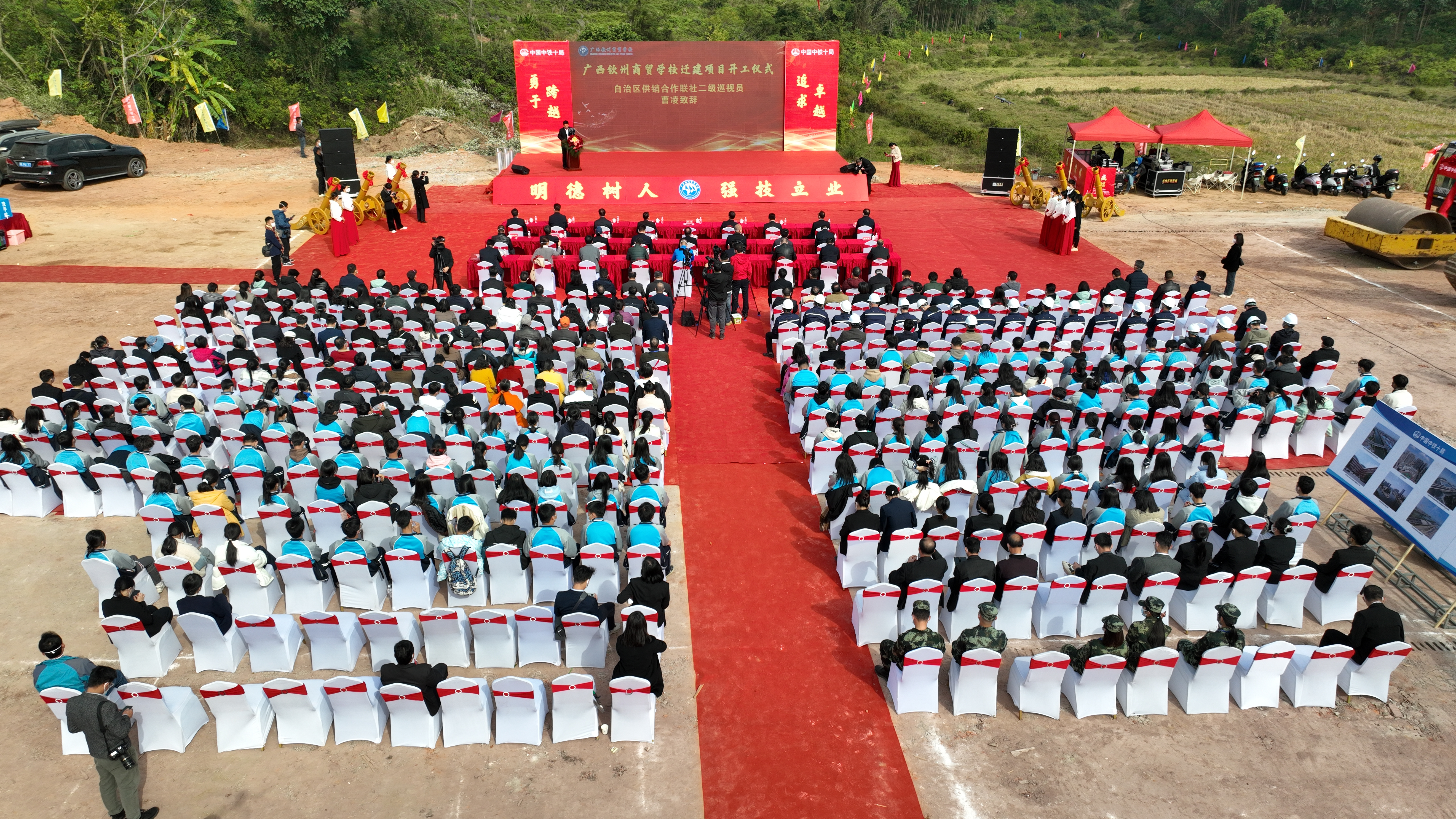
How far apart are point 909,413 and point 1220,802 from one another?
18.1 ft

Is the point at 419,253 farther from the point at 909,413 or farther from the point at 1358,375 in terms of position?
the point at 1358,375

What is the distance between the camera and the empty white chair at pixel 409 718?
6.94 m

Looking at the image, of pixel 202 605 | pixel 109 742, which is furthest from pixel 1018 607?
pixel 109 742

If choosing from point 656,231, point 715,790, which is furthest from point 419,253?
point 715,790

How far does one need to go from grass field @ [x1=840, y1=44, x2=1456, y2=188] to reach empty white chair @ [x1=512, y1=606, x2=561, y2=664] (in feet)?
99.1

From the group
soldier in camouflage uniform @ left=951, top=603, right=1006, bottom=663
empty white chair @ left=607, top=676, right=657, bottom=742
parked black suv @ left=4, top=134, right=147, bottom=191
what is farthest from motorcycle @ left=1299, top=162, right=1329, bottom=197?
parked black suv @ left=4, top=134, right=147, bottom=191

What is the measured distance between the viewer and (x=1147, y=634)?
24.5 ft

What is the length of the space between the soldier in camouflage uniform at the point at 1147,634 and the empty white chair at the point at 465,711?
534 cm

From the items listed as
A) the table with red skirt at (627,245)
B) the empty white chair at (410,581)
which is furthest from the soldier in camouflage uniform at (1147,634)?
the table with red skirt at (627,245)

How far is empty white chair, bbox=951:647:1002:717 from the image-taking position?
24.1 ft

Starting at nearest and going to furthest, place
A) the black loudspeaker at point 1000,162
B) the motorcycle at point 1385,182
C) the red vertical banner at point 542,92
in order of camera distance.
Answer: the red vertical banner at point 542,92, the black loudspeaker at point 1000,162, the motorcycle at point 1385,182

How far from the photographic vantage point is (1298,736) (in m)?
7.45

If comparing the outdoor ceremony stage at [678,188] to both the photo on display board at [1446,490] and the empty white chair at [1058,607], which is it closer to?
the photo on display board at [1446,490]

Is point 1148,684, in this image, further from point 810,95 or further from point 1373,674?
point 810,95
